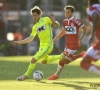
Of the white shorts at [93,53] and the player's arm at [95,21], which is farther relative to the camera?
the white shorts at [93,53]

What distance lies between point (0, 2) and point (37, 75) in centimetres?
2320

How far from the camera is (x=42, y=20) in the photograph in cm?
1386

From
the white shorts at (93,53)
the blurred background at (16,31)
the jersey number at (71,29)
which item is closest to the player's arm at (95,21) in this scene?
the white shorts at (93,53)

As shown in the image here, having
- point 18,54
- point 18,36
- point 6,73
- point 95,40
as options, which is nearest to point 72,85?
point 95,40

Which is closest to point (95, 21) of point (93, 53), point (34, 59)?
point (93, 53)

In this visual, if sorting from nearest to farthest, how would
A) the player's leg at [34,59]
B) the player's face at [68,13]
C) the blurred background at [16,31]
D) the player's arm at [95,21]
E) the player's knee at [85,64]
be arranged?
the player's arm at [95,21] → the player's knee at [85,64] → the player's leg at [34,59] → the player's face at [68,13] → the blurred background at [16,31]

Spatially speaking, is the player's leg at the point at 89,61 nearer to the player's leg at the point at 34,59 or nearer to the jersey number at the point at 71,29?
the player's leg at the point at 34,59

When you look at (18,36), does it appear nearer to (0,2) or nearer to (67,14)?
(0,2)

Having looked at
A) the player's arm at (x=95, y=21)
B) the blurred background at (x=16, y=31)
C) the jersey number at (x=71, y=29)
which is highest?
the player's arm at (x=95, y=21)

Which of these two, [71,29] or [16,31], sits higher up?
[71,29]

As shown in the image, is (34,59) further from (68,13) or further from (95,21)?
(95,21)

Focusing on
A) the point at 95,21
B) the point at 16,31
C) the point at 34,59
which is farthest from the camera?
the point at 16,31

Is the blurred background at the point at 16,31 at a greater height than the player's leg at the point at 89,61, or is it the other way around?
the player's leg at the point at 89,61

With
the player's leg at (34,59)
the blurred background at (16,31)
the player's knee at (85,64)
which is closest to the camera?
the player's knee at (85,64)
